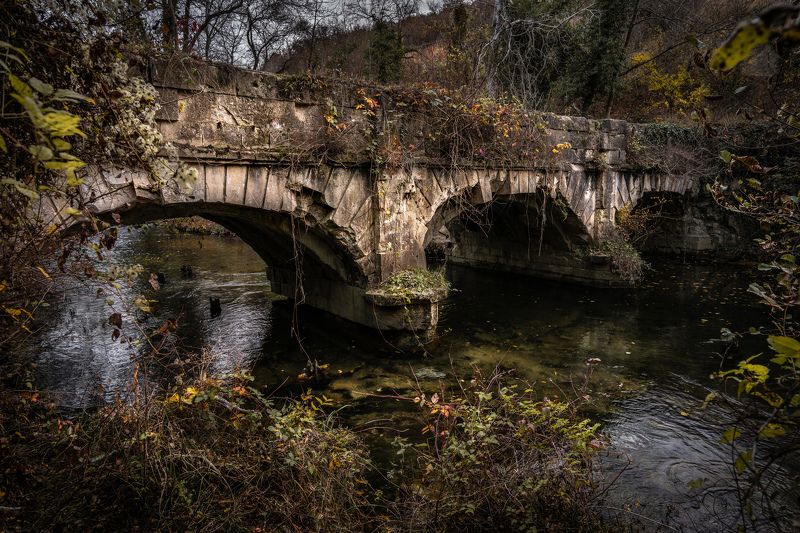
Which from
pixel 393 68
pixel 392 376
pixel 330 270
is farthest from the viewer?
pixel 393 68

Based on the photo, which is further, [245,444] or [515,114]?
[515,114]

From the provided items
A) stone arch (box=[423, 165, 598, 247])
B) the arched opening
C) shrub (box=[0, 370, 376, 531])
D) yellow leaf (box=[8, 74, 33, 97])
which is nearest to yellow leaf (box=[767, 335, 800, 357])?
yellow leaf (box=[8, 74, 33, 97])

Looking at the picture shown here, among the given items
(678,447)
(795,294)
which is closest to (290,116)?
(795,294)

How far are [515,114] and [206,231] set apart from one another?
43.5ft

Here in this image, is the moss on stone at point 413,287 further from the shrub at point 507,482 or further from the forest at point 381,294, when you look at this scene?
the shrub at point 507,482

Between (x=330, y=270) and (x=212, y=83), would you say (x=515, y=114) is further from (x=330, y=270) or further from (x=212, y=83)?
(x=212, y=83)

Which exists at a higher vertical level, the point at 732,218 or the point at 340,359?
the point at 732,218

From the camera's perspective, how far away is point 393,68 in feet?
53.0

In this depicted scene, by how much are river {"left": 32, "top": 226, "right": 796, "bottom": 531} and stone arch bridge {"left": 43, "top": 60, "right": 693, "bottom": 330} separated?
760 millimetres

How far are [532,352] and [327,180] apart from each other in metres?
3.78

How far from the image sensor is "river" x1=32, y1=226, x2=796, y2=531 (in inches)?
160

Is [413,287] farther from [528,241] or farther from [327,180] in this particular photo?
[528,241]

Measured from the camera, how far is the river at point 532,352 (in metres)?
4.05

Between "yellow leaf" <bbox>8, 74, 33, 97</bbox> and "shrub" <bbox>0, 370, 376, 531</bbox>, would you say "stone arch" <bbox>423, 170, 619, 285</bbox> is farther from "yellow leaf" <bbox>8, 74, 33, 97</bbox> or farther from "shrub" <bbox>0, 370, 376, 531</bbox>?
"yellow leaf" <bbox>8, 74, 33, 97</bbox>
